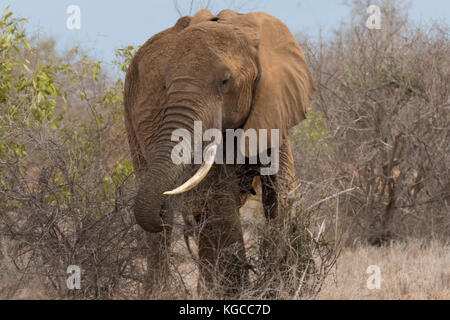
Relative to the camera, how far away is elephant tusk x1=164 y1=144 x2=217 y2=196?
4.63m

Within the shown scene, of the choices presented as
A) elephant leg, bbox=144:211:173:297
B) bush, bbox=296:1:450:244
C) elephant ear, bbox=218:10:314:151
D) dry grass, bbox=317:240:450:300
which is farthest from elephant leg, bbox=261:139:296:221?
bush, bbox=296:1:450:244

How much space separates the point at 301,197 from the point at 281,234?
1.21 ft

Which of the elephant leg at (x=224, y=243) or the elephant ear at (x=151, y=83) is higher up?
the elephant ear at (x=151, y=83)

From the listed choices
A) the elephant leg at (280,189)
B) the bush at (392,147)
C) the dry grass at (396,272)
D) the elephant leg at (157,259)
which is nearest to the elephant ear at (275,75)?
the elephant leg at (280,189)

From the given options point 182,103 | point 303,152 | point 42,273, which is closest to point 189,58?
point 182,103

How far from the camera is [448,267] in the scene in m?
7.02

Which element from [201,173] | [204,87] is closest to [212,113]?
[204,87]

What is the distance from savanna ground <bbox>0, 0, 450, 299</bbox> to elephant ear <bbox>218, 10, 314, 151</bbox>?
59 centimetres

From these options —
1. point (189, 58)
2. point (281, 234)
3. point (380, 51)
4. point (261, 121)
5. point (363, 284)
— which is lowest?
point (363, 284)

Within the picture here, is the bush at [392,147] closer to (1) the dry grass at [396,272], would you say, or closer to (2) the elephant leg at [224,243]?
(1) the dry grass at [396,272]

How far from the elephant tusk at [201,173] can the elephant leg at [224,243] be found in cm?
46

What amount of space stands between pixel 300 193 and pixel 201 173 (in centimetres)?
110

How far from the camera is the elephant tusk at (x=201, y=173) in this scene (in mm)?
4629
